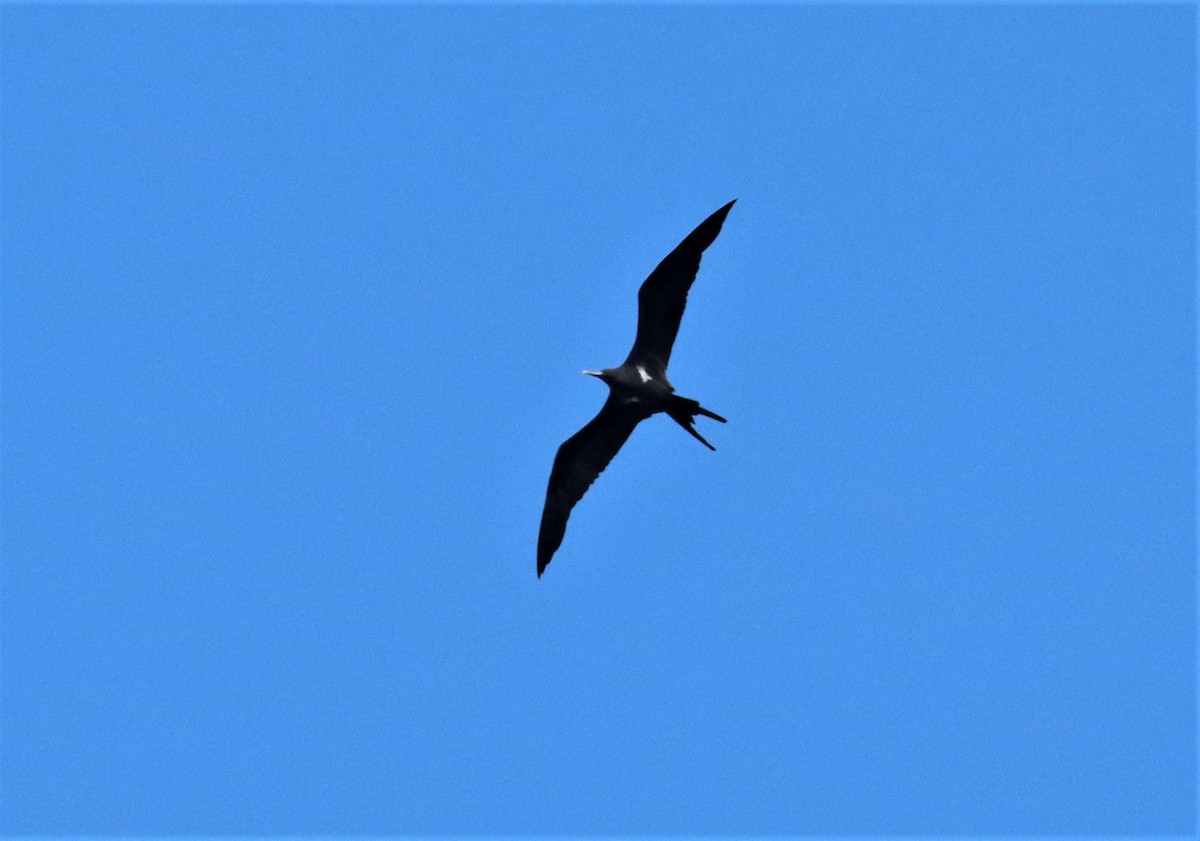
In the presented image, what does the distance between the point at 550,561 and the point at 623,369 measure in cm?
372

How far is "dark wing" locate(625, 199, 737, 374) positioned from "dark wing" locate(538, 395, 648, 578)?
1.05 m

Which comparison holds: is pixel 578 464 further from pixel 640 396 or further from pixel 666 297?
pixel 666 297

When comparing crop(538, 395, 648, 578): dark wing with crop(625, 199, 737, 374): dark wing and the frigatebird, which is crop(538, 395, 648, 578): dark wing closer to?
the frigatebird

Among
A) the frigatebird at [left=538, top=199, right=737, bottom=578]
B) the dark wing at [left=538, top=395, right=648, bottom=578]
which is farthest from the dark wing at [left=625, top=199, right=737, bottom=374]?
the dark wing at [left=538, top=395, right=648, bottom=578]

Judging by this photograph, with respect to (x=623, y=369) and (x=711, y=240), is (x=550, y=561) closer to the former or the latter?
(x=623, y=369)

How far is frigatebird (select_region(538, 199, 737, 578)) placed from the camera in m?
28.3

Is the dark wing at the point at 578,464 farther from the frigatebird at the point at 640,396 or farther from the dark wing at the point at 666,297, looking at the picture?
the dark wing at the point at 666,297

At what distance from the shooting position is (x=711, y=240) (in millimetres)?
28078

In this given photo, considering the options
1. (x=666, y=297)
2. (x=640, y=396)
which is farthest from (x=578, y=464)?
(x=666, y=297)

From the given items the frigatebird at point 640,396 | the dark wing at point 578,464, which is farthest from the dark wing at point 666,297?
the dark wing at point 578,464

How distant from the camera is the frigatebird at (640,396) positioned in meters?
28.3

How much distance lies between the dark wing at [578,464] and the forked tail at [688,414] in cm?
77

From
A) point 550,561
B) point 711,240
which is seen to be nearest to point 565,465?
point 550,561

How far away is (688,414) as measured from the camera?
28.8 m
